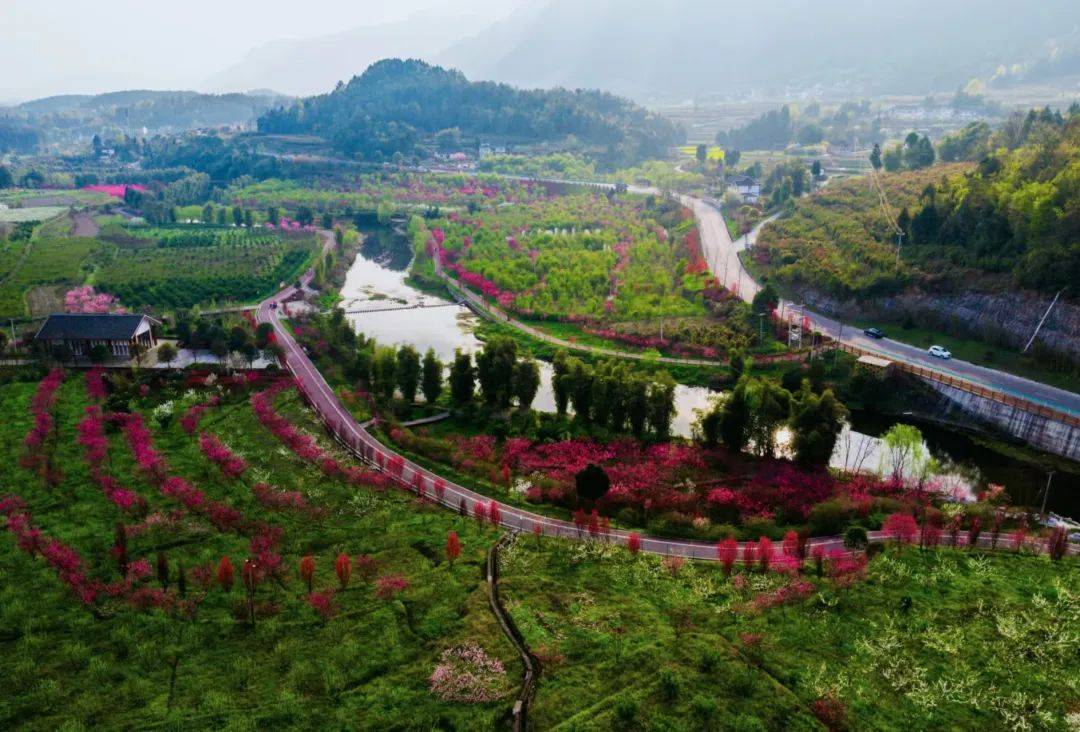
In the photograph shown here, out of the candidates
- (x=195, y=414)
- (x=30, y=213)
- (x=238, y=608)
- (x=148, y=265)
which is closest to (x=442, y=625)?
(x=238, y=608)

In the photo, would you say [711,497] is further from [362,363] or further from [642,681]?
[362,363]

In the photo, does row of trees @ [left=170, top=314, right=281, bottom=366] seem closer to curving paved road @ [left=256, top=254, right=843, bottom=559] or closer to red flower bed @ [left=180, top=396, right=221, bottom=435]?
curving paved road @ [left=256, top=254, right=843, bottom=559]

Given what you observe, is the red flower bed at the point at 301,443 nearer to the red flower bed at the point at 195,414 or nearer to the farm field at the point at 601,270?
the red flower bed at the point at 195,414

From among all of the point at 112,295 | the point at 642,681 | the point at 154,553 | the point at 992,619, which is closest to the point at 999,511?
the point at 992,619

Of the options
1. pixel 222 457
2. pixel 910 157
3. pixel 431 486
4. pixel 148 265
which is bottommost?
pixel 431 486

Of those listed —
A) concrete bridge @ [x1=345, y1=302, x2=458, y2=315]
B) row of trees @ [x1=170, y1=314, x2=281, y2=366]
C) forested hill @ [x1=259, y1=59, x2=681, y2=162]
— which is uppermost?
forested hill @ [x1=259, y1=59, x2=681, y2=162]

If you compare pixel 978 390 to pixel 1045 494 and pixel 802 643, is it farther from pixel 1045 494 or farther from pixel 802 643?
pixel 802 643

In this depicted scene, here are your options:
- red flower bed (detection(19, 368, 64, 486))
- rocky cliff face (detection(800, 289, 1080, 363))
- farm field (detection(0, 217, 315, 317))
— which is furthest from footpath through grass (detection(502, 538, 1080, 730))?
farm field (detection(0, 217, 315, 317))
